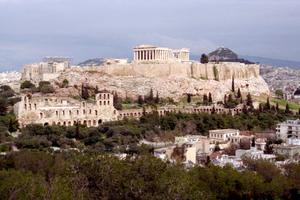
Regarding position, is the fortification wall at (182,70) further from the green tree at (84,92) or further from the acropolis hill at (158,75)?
the green tree at (84,92)

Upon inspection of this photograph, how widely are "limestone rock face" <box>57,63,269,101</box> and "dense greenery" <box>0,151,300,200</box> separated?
34995mm

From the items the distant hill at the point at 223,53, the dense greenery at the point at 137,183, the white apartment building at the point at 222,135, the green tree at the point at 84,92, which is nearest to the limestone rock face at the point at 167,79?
the green tree at the point at 84,92

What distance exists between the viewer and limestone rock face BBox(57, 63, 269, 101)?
2576 inches

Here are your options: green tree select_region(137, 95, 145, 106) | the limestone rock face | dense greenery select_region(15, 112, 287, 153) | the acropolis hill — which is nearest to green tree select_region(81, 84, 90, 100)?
the acropolis hill

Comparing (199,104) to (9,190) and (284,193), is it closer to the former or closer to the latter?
(284,193)

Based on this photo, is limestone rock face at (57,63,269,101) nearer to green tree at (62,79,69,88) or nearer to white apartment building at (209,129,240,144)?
green tree at (62,79,69,88)

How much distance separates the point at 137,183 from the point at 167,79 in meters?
46.8

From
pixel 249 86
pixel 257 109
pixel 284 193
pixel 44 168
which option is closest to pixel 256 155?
pixel 284 193

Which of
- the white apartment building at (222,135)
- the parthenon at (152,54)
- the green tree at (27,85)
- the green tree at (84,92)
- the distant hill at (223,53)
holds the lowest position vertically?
the white apartment building at (222,135)

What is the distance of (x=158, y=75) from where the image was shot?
232ft

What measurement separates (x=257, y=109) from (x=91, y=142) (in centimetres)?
2085

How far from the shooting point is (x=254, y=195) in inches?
1139

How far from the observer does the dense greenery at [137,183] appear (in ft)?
73.1

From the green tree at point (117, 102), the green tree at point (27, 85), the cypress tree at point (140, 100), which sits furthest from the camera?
the green tree at point (27, 85)
